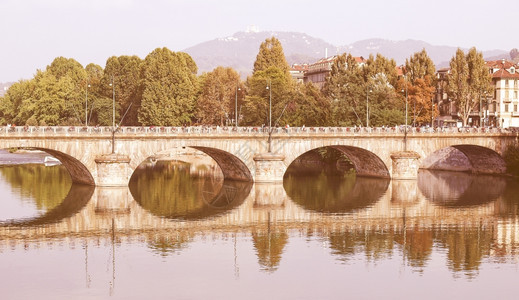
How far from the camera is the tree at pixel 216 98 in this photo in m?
129

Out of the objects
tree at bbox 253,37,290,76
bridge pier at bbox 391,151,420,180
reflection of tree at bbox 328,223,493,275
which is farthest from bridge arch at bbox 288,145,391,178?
tree at bbox 253,37,290,76

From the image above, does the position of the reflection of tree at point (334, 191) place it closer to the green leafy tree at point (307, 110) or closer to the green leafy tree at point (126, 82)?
the green leafy tree at point (307, 110)

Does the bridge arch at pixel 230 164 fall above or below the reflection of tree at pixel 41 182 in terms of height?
above

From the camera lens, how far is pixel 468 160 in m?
113

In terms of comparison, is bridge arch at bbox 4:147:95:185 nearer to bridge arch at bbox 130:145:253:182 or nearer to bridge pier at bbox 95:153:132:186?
bridge pier at bbox 95:153:132:186

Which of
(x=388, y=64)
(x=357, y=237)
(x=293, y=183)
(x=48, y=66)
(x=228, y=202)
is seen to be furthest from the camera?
(x=48, y=66)

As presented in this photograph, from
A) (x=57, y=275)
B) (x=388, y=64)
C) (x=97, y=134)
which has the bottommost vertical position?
(x=57, y=275)

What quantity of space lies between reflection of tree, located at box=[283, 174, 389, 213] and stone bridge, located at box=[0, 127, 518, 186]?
3214mm

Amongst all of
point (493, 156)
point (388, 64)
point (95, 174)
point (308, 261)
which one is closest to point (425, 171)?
point (493, 156)

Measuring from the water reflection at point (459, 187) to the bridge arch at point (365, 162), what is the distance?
507 cm

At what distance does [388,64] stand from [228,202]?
58822 mm

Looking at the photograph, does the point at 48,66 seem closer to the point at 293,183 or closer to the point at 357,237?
the point at 293,183

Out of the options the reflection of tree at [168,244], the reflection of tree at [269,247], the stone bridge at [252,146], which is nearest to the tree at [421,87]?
the stone bridge at [252,146]

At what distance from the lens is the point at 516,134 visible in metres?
105
